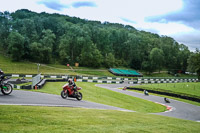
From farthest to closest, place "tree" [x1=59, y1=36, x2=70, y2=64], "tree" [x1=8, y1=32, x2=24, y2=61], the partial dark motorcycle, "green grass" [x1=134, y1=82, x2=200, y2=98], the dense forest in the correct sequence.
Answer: "tree" [x1=59, y1=36, x2=70, y2=64], the dense forest, "tree" [x1=8, y1=32, x2=24, y2=61], "green grass" [x1=134, y1=82, x2=200, y2=98], the partial dark motorcycle

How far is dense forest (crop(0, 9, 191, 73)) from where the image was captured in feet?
257

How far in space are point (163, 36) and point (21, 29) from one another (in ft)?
294

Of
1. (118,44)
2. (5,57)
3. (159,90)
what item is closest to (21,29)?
(5,57)

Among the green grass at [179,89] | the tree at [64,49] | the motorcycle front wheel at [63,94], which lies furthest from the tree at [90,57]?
the motorcycle front wheel at [63,94]

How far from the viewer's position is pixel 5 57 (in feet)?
261

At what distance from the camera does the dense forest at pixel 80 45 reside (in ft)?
257

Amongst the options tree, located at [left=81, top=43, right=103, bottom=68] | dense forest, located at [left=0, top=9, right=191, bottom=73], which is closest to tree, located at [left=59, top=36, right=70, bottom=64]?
dense forest, located at [left=0, top=9, right=191, bottom=73]

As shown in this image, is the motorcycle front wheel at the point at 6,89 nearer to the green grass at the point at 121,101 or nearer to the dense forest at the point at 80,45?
the green grass at the point at 121,101

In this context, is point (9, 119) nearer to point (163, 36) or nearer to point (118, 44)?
point (118, 44)

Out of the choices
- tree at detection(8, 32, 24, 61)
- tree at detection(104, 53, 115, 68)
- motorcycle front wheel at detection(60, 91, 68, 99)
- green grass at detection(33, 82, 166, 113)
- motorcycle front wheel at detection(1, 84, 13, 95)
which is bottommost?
green grass at detection(33, 82, 166, 113)

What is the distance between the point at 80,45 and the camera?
92.8 meters

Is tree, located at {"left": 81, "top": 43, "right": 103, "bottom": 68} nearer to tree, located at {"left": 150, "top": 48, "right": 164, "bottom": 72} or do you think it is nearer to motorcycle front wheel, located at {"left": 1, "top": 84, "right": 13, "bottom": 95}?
tree, located at {"left": 150, "top": 48, "right": 164, "bottom": 72}

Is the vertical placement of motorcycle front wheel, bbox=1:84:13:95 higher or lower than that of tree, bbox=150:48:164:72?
lower

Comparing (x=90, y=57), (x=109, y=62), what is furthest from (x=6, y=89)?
(x=109, y=62)
